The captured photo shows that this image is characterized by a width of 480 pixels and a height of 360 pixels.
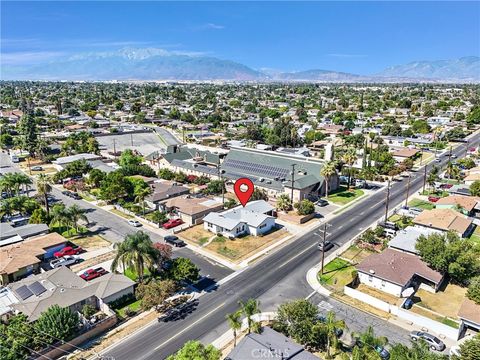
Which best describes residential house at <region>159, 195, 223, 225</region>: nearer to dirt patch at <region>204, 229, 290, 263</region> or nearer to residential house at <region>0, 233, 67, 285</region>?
dirt patch at <region>204, 229, 290, 263</region>

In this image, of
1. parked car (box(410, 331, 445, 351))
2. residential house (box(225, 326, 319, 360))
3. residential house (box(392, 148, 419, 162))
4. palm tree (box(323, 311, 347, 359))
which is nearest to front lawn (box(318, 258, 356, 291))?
parked car (box(410, 331, 445, 351))

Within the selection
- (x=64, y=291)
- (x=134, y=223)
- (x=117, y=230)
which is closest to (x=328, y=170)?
(x=134, y=223)

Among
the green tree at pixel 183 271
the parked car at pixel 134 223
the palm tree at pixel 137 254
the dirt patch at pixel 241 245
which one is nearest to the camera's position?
the palm tree at pixel 137 254

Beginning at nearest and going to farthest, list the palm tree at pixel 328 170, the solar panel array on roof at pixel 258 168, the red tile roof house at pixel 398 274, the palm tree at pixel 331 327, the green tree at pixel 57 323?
1. the palm tree at pixel 331 327
2. the green tree at pixel 57 323
3. the red tile roof house at pixel 398 274
4. the palm tree at pixel 328 170
5. the solar panel array on roof at pixel 258 168

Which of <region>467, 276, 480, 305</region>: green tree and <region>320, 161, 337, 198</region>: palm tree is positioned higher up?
<region>320, 161, 337, 198</region>: palm tree

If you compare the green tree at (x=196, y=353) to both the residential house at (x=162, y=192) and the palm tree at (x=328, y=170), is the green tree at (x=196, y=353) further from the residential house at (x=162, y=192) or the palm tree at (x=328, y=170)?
the palm tree at (x=328, y=170)

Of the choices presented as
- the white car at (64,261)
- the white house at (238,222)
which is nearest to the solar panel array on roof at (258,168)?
the white house at (238,222)

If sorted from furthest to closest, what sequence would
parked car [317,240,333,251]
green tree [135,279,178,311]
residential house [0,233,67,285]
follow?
parked car [317,240,333,251] → residential house [0,233,67,285] → green tree [135,279,178,311]
